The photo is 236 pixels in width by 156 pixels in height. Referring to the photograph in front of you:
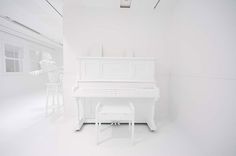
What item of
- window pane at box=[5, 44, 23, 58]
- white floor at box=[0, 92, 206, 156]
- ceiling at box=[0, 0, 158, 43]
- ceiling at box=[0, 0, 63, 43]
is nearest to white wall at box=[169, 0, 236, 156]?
white floor at box=[0, 92, 206, 156]

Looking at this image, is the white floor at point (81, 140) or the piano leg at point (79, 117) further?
the piano leg at point (79, 117)

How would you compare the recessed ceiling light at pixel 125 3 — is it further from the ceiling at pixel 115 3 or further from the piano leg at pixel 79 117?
the piano leg at pixel 79 117

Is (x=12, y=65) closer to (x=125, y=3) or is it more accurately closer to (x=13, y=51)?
(x=13, y=51)

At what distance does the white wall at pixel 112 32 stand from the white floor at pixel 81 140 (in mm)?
927

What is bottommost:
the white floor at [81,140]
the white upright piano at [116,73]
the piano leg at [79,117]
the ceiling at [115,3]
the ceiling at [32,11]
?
the white floor at [81,140]

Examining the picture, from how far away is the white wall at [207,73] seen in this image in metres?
1.25

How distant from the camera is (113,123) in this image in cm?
222

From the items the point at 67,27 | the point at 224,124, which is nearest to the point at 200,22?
the point at 224,124

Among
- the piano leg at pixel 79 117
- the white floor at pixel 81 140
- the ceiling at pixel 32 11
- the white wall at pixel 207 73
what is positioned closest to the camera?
the white wall at pixel 207 73

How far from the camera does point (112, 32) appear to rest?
7.90 ft

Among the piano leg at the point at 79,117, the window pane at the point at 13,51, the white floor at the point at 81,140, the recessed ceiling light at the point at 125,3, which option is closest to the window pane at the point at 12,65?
the window pane at the point at 13,51

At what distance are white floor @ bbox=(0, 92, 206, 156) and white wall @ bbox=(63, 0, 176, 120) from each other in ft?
3.04

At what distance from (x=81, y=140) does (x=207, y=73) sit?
2.03 m

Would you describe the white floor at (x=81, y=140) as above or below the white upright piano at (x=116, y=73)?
below
